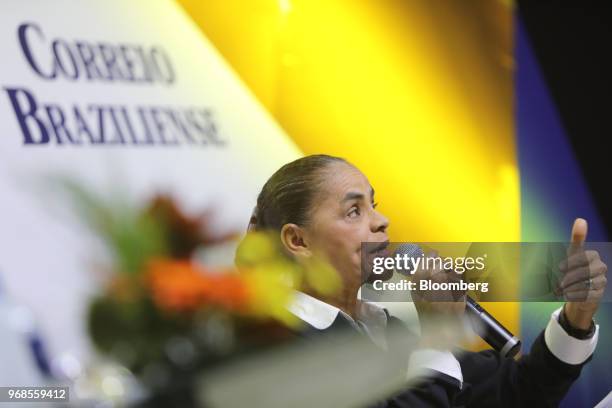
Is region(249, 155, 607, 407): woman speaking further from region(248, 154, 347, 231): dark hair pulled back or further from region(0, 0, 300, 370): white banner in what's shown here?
region(0, 0, 300, 370): white banner

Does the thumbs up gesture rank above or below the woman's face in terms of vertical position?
below

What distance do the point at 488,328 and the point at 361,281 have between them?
0.30 metres

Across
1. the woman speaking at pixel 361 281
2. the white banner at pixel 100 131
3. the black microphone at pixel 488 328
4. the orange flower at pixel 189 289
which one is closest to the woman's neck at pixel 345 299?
the woman speaking at pixel 361 281

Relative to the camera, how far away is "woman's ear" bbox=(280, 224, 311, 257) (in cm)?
210

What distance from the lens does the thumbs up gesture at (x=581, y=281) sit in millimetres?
2117

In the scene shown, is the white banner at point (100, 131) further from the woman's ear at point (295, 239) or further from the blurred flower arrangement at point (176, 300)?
the woman's ear at point (295, 239)

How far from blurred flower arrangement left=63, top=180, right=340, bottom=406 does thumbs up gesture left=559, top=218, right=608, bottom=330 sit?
0.52 m

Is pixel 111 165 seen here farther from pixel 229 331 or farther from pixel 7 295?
pixel 229 331

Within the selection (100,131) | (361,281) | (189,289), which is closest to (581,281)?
(361,281)

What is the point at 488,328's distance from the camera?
2.04m

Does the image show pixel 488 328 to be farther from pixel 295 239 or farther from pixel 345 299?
pixel 295 239

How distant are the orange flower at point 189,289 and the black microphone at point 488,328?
401 millimetres

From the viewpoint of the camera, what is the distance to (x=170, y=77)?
2.42 metres

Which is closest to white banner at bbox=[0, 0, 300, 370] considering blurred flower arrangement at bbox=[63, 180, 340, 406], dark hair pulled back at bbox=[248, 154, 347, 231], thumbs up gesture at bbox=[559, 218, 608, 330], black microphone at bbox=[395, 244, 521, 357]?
blurred flower arrangement at bbox=[63, 180, 340, 406]
